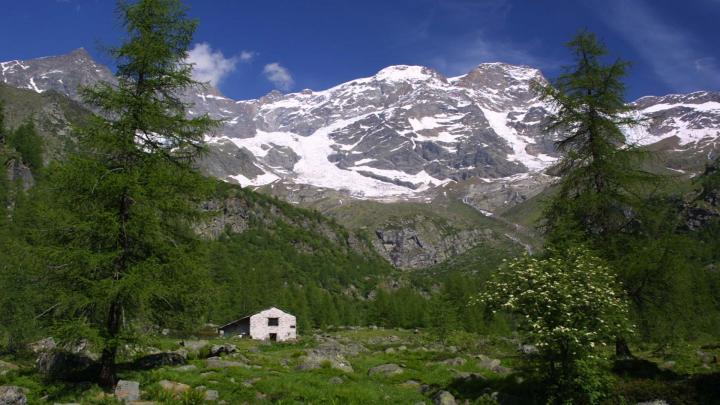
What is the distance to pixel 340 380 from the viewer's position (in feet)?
63.5

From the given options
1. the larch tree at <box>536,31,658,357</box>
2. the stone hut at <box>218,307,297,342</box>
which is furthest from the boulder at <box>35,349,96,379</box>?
the stone hut at <box>218,307,297,342</box>

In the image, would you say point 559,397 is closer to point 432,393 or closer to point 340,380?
point 432,393

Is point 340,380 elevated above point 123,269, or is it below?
below

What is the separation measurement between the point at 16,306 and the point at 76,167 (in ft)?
73.3

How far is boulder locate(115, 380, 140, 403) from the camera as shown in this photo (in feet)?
51.7

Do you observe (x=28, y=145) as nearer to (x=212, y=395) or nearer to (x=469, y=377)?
(x=212, y=395)

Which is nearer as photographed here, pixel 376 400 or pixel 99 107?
pixel 376 400

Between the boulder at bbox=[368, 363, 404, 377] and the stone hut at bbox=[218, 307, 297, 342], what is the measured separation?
50.9 metres

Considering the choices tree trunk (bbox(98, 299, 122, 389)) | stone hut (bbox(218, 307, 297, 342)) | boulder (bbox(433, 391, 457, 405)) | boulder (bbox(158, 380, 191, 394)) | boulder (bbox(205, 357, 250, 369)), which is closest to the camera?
boulder (bbox(158, 380, 191, 394))

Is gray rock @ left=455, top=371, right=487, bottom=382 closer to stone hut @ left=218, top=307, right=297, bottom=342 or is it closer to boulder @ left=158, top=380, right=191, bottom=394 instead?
boulder @ left=158, top=380, right=191, bottom=394

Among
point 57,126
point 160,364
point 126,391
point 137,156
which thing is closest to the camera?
point 126,391

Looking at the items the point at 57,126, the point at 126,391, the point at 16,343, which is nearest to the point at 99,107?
the point at 126,391

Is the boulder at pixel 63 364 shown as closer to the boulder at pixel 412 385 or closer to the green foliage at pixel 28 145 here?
the boulder at pixel 412 385

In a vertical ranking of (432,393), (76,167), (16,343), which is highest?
(76,167)
